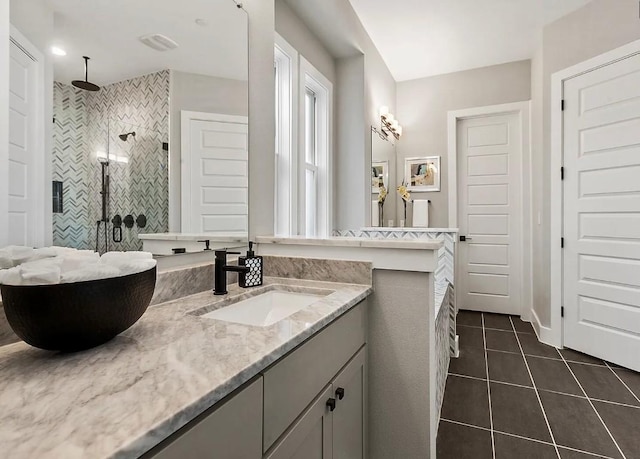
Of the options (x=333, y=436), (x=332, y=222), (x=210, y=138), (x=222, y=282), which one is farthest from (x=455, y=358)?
(x=210, y=138)

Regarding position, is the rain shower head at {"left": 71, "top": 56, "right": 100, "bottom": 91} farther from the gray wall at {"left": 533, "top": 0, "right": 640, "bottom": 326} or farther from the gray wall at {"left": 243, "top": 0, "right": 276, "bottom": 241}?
the gray wall at {"left": 533, "top": 0, "right": 640, "bottom": 326}

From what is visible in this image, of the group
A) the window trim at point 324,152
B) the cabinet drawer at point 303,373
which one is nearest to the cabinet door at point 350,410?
the cabinet drawer at point 303,373

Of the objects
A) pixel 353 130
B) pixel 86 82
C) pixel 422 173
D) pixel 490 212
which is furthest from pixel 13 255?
pixel 490 212

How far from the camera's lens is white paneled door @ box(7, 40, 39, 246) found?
0.77 meters

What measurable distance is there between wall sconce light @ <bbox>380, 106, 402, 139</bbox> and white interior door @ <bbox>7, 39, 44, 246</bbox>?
134 inches

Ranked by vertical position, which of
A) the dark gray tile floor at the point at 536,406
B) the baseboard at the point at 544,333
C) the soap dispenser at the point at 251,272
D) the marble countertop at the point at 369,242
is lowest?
the dark gray tile floor at the point at 536,406

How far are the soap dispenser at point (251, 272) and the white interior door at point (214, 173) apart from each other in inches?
7.4

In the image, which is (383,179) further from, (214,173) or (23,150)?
(23,150)

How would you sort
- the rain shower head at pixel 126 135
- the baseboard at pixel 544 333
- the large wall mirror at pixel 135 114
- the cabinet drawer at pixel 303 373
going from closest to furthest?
the cabinet drawer at pixel 303 373 → the large wall mirror at pixel 135 114 → the rain shower head at pixel 126 135 → the baseboard at pixel 544 333

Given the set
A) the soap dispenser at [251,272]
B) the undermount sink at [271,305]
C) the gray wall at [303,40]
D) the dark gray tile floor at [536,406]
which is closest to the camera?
the undermount sink at [271,305]

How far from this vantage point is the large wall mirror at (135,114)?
2.77 ft

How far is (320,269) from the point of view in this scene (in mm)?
1481

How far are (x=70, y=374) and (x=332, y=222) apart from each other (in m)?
2.76

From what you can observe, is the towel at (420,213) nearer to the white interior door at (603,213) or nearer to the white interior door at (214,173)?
the white interior door at (603,213)
